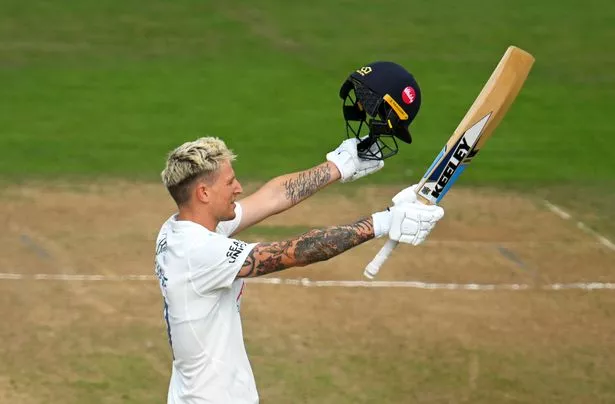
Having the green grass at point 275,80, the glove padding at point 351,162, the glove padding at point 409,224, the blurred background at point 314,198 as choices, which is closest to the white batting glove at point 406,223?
the glove padding at point 409,224

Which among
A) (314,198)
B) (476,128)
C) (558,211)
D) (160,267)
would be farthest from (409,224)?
(558,211)

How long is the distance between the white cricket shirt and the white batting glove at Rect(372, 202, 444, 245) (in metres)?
0.80

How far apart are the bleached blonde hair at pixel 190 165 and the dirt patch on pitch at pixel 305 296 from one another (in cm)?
345

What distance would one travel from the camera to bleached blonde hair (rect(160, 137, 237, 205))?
5.93 metres

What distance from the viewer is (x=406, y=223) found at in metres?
6.09

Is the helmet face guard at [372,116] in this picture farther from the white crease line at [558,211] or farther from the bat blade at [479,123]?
the white crease line at [558,211]

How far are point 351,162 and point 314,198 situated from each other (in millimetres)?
7115

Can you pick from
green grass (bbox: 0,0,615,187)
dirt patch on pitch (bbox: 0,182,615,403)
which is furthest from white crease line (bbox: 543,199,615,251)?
green grass (bbox: 0,0,615,187)

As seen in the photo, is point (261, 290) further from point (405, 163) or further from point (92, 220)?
point (405, 163)

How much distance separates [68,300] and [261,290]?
1.98 meters

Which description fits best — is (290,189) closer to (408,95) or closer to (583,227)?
(408,95)

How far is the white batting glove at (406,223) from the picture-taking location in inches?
240

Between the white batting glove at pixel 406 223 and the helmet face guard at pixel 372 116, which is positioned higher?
the helmet face guard at pixel 372 116

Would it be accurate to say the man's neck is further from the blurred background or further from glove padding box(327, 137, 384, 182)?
the blurred background
